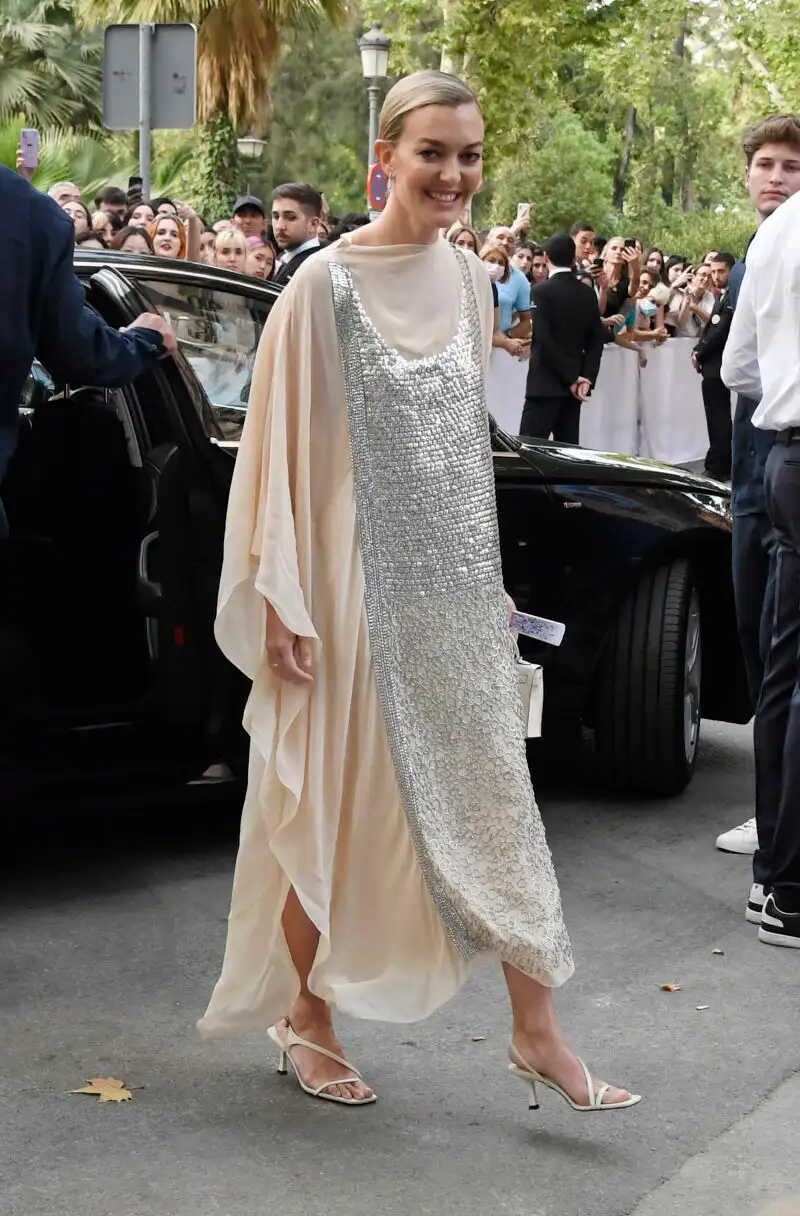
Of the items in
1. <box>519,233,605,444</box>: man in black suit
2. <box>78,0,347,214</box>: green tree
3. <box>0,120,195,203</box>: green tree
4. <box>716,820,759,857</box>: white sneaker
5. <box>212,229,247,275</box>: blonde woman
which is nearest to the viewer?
<box>716,820,759,857</box>: white sneaker

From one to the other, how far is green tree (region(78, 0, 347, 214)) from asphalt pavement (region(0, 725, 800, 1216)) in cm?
2254

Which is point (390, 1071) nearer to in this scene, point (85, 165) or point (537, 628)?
point (537, 628)

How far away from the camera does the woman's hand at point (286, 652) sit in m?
3.46

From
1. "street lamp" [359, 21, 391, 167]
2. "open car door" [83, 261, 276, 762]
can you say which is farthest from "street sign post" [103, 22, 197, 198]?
"street lamp" [359, 21, 391, 167]

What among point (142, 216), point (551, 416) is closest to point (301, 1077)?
point (142, 216)

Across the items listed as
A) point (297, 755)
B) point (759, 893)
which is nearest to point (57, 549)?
point (297, 755)

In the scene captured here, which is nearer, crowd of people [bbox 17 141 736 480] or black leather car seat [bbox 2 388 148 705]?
black leather car seat [bbox 2 388 148 705]

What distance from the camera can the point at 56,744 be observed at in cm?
493

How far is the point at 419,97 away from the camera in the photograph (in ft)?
11.2

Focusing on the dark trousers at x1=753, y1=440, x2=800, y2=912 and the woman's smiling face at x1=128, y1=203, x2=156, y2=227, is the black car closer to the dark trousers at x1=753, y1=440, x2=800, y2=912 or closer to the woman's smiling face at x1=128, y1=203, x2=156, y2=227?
the dark trousers at x1=753, y1=440, x2=800, y2=912

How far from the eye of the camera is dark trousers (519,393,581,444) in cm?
1367

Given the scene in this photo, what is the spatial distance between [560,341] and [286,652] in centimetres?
1039

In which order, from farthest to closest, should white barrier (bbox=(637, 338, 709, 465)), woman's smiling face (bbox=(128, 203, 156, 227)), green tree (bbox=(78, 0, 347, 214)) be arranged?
green tree (bbox=(78, 0, 347, 214)) → white barrier (bbox=(637, 338, 709, 465)) → woman's smiling face (bbox=(128, 203, 156, 227))

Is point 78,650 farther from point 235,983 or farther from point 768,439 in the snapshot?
point 768,439
